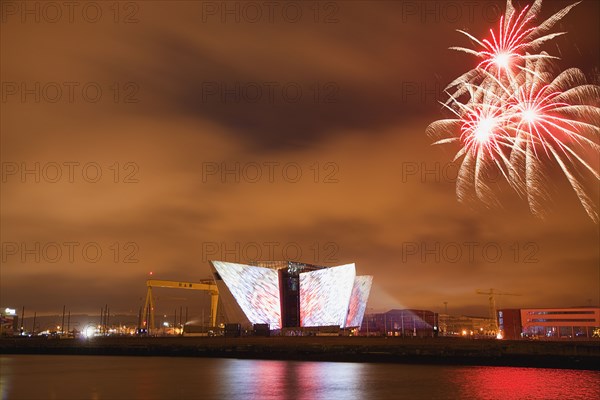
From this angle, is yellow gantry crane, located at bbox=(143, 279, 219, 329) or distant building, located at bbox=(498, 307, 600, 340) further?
distant building, located at bbox=(498, 307, 600, 340)

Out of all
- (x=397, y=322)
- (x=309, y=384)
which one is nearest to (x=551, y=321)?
(x=397, y=322)

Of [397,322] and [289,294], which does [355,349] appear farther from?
[397,322]

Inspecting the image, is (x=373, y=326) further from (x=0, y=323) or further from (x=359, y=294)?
(x=0, y=323)

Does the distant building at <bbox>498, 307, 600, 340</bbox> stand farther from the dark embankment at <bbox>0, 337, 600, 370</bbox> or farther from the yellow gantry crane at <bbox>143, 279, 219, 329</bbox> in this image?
the dark embankment at <bbox>0, 337, 600, 370</bbox>

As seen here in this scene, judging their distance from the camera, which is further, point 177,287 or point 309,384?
point 177,287

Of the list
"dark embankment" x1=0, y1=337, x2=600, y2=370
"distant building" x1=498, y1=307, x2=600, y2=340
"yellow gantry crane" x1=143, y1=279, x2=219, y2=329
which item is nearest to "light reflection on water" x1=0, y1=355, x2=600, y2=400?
"dark embankment" x1=0, y1=337, x2=600, y2=370

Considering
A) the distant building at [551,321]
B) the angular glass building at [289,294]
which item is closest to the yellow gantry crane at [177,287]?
the angular glass building at [289,294]
